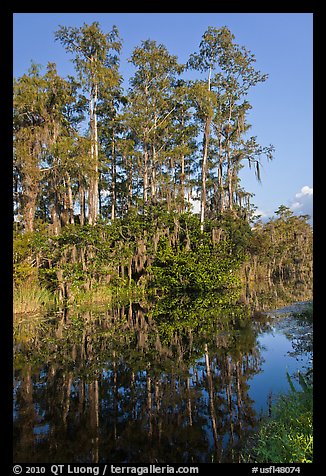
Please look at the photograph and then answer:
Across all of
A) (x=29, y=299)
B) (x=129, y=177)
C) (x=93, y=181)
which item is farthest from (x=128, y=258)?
(x=129, y=177)

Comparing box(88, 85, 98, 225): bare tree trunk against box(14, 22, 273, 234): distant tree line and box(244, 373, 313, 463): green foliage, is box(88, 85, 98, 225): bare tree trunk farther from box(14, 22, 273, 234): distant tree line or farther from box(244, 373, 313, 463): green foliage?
box(244, 373, 313, 463): green foliage

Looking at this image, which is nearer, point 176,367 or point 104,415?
point 104,415

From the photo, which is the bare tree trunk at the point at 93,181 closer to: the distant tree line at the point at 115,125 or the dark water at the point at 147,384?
the distant tree line at the point at 115,125

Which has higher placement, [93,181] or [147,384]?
[93,181]

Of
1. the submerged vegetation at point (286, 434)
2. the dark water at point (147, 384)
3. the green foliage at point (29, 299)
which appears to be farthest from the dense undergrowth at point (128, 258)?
the submerged vegetation at point (286, 434)

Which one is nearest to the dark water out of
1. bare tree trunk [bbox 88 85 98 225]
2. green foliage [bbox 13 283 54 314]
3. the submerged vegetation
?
the submerged vegetation

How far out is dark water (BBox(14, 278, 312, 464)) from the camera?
3855 millimetres

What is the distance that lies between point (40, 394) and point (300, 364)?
15.1 feet

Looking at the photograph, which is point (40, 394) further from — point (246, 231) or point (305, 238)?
point (305, 238)

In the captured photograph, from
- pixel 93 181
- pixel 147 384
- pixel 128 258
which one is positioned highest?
pixel 93 181

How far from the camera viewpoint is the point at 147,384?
18.8 ft

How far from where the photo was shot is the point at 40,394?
17.4ft

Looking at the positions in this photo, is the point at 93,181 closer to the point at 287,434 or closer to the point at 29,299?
the point at 29,299

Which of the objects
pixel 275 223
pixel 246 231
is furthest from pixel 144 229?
pixel 275 223
